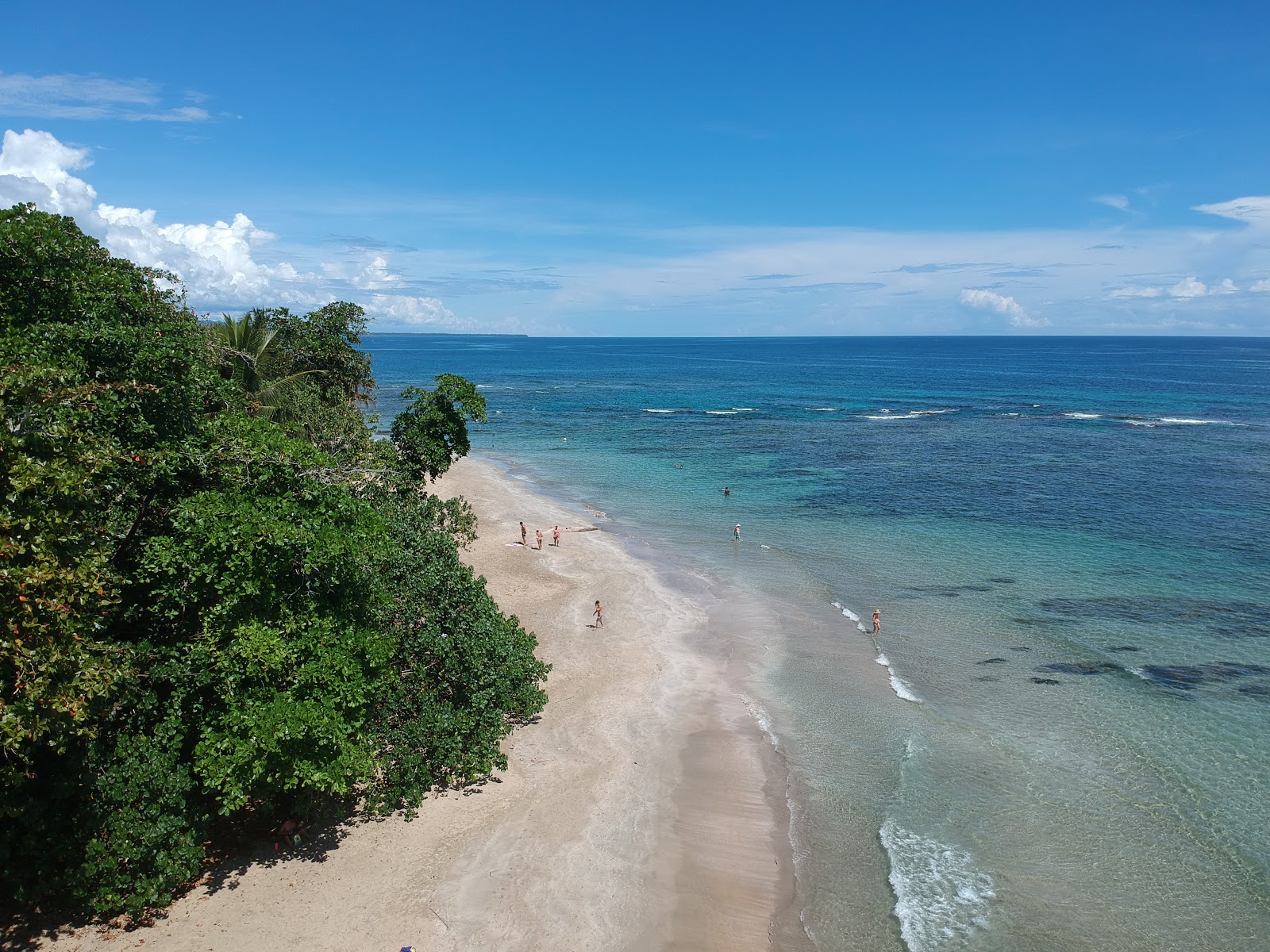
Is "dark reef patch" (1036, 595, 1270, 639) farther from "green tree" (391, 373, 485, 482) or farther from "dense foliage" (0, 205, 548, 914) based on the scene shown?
"dense foliage" (0, 205, 548, 914)

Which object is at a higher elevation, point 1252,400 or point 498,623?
point 1252,400

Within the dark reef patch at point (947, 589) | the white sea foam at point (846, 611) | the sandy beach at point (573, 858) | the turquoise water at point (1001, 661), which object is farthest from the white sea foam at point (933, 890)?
the dark reef patch at point (947, 589)

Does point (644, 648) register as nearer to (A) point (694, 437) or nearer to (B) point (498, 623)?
(B) point (498, 623)

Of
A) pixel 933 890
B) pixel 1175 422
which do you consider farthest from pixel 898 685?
pixel 1175 422

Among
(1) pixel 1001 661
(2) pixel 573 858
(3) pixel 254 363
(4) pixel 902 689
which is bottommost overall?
(2) pixel 573 858

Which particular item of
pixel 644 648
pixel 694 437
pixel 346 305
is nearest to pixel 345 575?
pixel 644 648

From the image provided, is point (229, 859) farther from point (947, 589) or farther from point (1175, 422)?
point (1175, 422)
